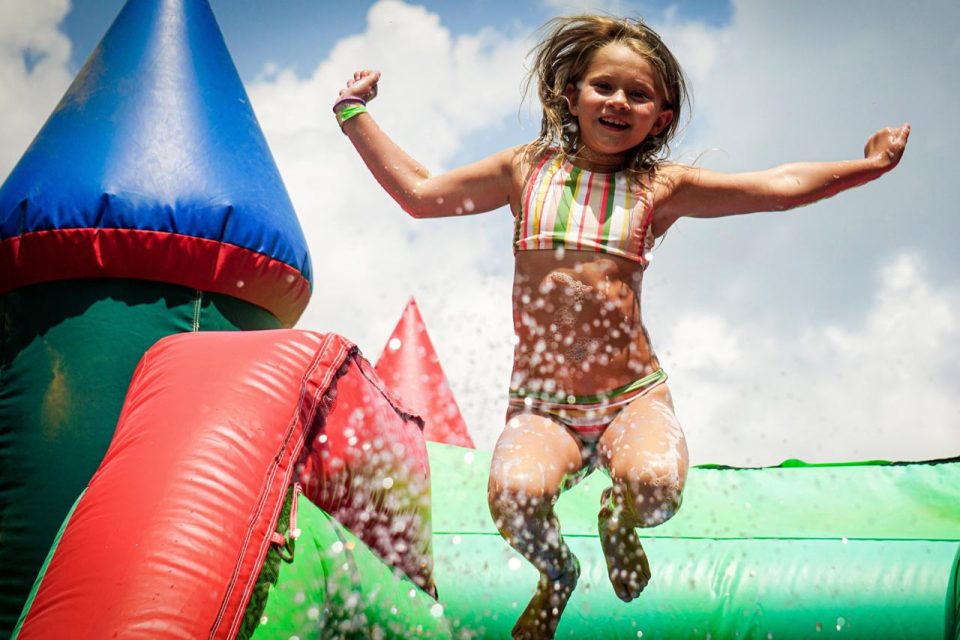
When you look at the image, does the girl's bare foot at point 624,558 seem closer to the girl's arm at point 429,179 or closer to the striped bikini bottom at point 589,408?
the striped bikini bottom at point 589,408

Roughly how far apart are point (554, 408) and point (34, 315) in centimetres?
171

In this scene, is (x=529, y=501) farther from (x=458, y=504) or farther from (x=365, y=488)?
(x=458, y=504)

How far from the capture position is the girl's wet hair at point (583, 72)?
7.64 feet

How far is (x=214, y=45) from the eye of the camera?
10.9 ft

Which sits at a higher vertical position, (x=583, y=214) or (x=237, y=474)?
(x=583, y=214)

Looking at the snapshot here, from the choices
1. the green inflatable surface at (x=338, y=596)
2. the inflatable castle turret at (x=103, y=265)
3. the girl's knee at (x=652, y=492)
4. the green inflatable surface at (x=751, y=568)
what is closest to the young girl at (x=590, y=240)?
the girl's knee at (x=652, y=492)

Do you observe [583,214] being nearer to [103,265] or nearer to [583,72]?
[583,72]

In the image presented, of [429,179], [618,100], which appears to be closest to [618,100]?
[618,100]

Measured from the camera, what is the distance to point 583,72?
7.65 ft

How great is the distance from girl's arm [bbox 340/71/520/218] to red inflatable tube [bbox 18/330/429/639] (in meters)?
0.43

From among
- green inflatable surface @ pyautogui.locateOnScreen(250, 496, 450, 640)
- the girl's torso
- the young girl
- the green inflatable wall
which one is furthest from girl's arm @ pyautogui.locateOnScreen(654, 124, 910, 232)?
the green inflatable wall

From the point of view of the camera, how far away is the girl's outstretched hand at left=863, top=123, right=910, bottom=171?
238 centimetres

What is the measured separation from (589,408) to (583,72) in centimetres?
87

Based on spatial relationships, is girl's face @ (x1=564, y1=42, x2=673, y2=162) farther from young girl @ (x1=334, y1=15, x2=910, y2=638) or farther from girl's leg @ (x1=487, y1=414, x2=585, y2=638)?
girl's leg @ (x1=487, y1=414, x2=585, y2=638)
